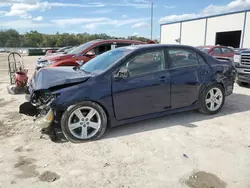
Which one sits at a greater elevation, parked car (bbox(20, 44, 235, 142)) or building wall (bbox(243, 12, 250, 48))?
building wall (bbox(243, 12, 250, 48))

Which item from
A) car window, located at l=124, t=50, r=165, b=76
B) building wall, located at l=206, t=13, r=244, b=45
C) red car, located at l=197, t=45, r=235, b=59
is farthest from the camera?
building wall, located at l=206, t=13, r=244, b=45

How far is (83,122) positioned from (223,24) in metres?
28.8

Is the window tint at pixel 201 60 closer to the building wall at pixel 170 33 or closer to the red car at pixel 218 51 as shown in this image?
the red car at pixel 218 51

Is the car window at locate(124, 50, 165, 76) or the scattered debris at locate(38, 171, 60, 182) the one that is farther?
the car window at locate(124, 50, 165, 76)

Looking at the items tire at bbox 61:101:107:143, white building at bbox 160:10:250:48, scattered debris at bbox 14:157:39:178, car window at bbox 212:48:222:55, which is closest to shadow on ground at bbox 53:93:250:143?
tire at bbox 61:101:107:143

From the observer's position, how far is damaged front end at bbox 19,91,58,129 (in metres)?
3.71

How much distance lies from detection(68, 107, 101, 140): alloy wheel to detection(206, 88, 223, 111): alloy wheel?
104 inches

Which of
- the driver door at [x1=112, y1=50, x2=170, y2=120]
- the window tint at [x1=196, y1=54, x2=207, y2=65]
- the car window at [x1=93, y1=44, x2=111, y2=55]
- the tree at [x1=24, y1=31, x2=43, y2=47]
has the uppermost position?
the tree at [x1=24, y1=31, x2=43, y2=47]

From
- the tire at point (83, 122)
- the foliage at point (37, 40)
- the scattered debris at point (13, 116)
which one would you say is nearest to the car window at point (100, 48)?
the scattered debris at point (13, 116)

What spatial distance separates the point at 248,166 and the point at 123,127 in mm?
2241

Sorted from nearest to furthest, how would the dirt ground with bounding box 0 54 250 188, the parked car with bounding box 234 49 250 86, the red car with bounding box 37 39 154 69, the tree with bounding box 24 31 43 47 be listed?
the dirt ground with bounding box 0 54 250 188 → the red car with bounding box 37 39 154 69 → the parked car with bounding box 234 49 250 86 → the tree with bounding box 24 31 43 47

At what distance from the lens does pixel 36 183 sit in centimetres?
282

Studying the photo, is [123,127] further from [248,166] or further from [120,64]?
[248,166]

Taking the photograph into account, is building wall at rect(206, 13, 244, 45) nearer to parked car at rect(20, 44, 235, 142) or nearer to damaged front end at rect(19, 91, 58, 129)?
parked car at rect(20, 44, 235, 142)
